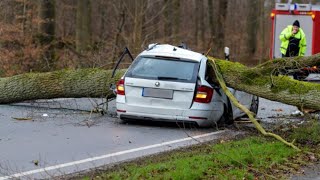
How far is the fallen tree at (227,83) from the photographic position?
34.8ft

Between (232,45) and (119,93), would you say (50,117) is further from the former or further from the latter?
(232,45)

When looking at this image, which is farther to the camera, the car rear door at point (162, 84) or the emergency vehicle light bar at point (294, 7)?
the emergency vehicle light bar at point (294, 7)

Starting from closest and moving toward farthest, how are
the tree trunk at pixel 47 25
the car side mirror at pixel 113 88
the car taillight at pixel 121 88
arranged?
the car taillight at pixel 121 88, the car side mirror at pixel 113 88, the tree trunk at pixel 47 25

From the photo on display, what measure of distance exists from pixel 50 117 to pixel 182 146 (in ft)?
12.8

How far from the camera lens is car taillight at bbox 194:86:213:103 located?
1077 cm

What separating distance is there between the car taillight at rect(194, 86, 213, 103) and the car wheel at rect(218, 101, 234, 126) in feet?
2.32

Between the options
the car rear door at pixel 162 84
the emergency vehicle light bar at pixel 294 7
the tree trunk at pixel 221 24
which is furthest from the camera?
the tree trunk at pixel 221 24

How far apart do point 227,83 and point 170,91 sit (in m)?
1.19

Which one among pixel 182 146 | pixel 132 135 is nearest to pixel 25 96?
pixel 132 135

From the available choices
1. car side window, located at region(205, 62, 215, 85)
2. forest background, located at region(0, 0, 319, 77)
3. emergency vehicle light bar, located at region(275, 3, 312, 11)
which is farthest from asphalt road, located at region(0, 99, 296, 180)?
emergency vehicle light bar, located at region(275, 3, 312, 11)

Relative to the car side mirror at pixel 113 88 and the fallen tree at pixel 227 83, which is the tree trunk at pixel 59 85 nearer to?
the fallen tree at pixel 227 83

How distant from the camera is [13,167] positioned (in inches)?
297

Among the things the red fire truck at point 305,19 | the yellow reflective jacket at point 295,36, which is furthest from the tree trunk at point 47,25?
the yellow reflective jacket at point 295,36

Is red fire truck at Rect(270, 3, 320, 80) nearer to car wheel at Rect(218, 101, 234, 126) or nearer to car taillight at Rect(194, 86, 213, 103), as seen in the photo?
car wheel at Rect(218, 101, 234, 126)
